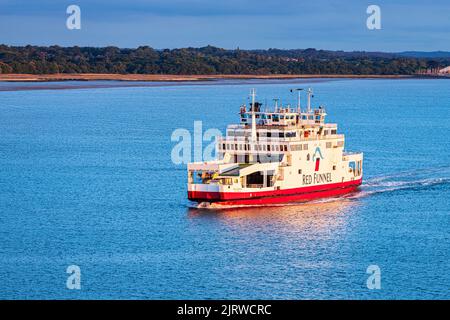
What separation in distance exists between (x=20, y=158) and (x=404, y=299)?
179ft

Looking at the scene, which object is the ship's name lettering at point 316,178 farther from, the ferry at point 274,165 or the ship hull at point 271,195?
the ship hull at point 271,195

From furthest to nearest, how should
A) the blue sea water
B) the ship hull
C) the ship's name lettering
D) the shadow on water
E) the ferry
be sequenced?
the ship's name lettering < the ferry < the ship hull < the shadow on water < the blue sea water

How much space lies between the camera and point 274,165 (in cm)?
6894

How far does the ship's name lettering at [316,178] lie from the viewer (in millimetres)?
71000

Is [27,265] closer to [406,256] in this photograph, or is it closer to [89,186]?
[406,256]

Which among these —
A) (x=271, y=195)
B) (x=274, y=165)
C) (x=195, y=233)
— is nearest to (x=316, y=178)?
(x=274, y=165)

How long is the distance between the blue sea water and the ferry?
1.19 m

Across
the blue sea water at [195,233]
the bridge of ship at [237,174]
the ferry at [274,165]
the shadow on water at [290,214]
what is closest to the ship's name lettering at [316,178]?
the ferry at [274,165]

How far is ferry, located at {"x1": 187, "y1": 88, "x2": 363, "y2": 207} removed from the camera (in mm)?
67000

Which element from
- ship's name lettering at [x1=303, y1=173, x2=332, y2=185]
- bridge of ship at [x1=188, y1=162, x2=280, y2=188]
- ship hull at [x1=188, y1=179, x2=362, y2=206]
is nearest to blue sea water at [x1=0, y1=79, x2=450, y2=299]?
ship hull at [x1=188, y1=179, x2=362, y2=206]

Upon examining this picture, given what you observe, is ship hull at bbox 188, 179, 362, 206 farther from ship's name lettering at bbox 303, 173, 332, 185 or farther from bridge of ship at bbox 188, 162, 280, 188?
bridge of ship at bbox 188, 162, 280, 188

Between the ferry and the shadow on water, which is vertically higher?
the ferry

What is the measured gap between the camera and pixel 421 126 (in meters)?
137

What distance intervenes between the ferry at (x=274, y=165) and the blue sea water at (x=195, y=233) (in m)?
1.19
